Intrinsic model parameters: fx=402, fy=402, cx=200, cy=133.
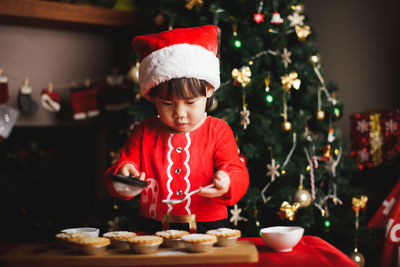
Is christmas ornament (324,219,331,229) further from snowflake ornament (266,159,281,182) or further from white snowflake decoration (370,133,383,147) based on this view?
white snowflake decoration (370,133,383,147)

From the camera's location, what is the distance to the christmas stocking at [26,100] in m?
2.54

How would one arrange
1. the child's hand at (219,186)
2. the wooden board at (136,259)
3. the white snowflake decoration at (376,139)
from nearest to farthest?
1. the wooden board at (136,259)
2. the child's hand at (219,186)
3. the white snowflake decoration at (376,139)

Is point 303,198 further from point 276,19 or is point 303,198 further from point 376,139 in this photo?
point 276,19

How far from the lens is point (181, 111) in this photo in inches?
45.6

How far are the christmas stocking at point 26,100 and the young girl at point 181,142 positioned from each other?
5.13ft

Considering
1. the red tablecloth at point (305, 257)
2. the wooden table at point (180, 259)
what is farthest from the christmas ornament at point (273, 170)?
the wooden table at point (180, 259)

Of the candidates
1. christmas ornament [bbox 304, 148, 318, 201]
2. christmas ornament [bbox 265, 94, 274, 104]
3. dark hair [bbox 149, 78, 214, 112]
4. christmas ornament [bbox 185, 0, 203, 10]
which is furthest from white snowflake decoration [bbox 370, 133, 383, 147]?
dark hair [bbox 149, 78, 214, 112]

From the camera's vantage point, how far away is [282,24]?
2.02 meters

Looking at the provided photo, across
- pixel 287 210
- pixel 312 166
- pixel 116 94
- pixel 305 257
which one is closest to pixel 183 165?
pixel 305 257

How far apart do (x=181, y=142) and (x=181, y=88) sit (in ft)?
0.56

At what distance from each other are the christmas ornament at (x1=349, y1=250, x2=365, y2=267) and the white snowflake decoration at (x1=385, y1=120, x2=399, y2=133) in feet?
2.27

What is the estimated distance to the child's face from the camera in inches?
45.7

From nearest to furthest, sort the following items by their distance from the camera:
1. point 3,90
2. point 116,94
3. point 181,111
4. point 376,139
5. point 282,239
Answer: point 282,239 → point 181,111 → point 376,139 → point 3,90 → point 116,94

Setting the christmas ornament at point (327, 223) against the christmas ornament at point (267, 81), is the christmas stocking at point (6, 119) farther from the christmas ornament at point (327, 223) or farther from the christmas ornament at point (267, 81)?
A: the christmas ornament at point (327, 223)
